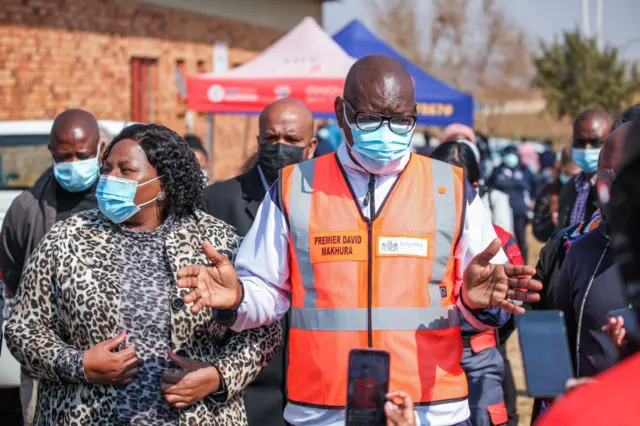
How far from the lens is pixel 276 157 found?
17.4ft

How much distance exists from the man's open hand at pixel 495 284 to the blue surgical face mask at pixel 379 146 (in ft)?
1.63

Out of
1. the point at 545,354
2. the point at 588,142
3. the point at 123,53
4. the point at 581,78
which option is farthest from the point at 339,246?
the point at 581,78

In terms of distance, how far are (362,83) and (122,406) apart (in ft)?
4.84

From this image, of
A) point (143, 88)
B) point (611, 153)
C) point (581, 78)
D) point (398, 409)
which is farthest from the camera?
A: point (581, 78)

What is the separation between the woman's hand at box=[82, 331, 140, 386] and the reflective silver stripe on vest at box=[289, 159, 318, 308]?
72 cm

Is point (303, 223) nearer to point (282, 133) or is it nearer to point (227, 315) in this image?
point (227, 315)

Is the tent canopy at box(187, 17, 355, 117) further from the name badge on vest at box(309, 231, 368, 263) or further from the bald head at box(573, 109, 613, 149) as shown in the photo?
the name badge on vest at box(309, 231, 368, 263)

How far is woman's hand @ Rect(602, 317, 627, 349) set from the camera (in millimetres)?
2854

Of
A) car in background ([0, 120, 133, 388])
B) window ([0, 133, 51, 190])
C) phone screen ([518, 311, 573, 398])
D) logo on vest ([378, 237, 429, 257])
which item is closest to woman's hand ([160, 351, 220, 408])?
logo on vest ([378, 237, 429, 257])

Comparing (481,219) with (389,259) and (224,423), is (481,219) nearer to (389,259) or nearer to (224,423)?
(389,259)

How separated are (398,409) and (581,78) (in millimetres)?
38306

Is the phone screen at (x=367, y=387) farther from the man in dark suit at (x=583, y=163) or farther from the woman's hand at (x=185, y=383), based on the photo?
the man in dark suit at (x=583, y=163)

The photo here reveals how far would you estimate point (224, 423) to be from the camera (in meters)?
3.68

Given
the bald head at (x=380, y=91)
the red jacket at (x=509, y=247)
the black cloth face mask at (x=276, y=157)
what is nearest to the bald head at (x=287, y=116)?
the black cloth face mask at (x=276, y=157)
